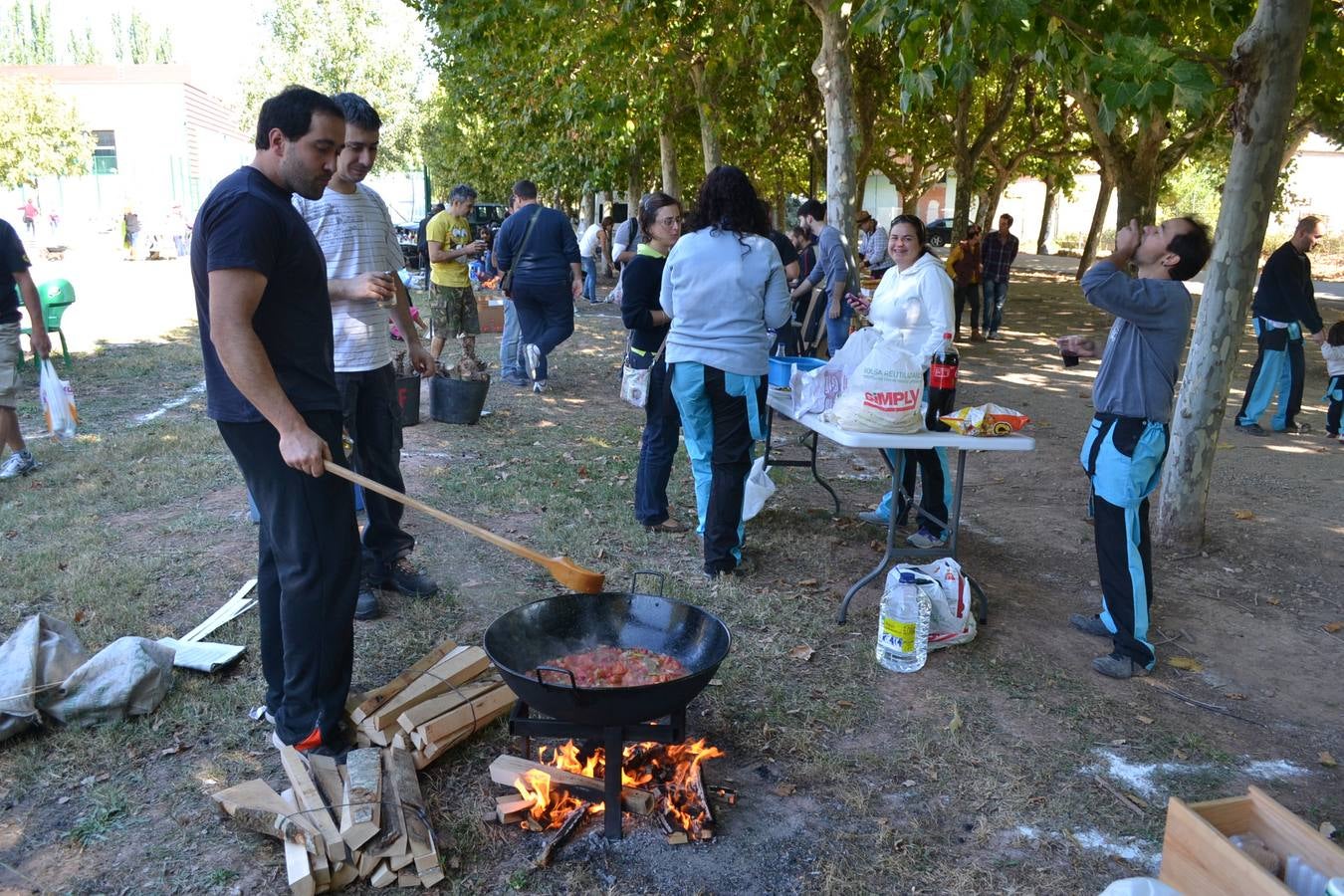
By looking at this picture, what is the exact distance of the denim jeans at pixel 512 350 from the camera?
35.9 feet

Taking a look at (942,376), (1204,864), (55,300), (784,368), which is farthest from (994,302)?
(1204,864)

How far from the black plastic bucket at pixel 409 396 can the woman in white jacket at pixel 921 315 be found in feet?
12.2

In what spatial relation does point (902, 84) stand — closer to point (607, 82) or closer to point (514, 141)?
point (607, 82)

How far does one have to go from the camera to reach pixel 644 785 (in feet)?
10.8

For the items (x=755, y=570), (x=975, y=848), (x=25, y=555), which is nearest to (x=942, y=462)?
(x=755, y=570)

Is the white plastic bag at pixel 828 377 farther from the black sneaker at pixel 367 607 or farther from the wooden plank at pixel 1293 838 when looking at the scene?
the wooden plank at pixel 1293 838

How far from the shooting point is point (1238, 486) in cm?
750

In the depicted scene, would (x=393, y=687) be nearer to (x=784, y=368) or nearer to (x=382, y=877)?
(x=382, y=877)

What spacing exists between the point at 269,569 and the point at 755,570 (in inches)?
109

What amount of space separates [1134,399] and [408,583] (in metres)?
3.46

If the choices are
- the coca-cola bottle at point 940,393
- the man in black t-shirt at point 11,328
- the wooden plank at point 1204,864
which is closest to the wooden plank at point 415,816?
the wooden plank at point 1204,864

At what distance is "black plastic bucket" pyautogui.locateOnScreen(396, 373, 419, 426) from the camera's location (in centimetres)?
773

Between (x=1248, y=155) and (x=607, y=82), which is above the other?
(x=607, y=82)

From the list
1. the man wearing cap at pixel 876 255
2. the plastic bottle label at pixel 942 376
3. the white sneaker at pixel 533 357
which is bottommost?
the white sneaker at pixel 533 357
